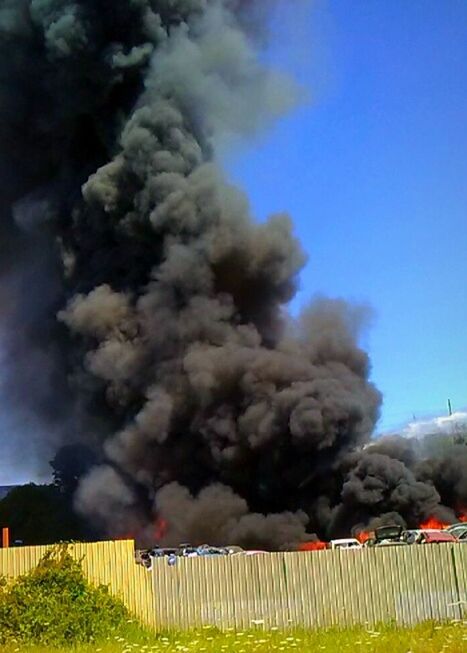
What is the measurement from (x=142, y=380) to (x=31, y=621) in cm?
2307

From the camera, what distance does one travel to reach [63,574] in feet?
61.1

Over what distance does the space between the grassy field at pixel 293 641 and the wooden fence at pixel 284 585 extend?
2.65 feet

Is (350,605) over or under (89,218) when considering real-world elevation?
under

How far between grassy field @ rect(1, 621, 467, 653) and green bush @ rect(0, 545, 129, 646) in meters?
0.42

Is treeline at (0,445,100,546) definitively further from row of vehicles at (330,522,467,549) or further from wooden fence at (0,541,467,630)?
wooden fence at (0,541,467,630)

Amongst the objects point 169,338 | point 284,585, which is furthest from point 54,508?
point 284,585

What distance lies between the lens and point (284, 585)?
60.9 ft

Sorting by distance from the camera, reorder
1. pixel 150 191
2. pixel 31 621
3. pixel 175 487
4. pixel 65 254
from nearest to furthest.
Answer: pixel 31 621, pixel 175 487, pixel 150 191, pixel 65 254

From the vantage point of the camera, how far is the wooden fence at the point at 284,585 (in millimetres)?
17797

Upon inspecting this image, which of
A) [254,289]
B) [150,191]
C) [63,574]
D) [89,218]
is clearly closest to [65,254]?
[89,218]

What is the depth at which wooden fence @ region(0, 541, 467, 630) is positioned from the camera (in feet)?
58.4

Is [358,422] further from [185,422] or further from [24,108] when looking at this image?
[24,108]

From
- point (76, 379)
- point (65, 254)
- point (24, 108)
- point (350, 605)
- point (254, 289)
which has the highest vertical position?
point (24, 108)

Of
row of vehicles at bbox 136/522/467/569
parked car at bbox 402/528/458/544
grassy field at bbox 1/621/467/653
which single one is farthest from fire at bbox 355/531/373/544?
grassy field at bbox 1/621/467/653
